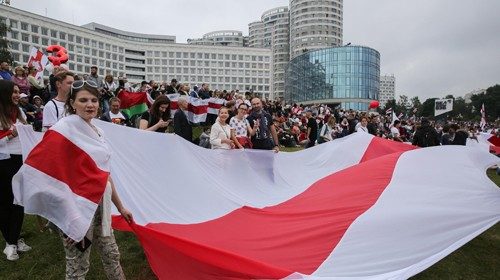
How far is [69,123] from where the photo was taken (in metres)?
2.64

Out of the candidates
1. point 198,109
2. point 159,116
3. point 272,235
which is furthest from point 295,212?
point 198,109

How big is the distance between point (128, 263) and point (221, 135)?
2893 millimetres

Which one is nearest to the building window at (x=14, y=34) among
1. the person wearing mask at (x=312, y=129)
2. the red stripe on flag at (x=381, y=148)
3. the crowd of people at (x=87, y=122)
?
the crowd of people at (x=87, y=122)

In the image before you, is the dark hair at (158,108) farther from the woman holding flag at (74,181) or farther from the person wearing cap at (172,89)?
the person wearing cap at (172,89)

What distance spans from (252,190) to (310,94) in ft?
353

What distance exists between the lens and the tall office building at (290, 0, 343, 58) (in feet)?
425

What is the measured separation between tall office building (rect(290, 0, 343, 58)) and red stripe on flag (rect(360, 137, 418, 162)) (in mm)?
124425

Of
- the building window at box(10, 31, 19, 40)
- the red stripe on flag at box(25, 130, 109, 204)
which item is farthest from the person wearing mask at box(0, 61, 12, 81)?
the building window at box(10, 31, 19, 40)

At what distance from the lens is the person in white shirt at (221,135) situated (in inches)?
255

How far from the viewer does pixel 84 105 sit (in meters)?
2.73

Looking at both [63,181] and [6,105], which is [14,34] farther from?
[63,181]

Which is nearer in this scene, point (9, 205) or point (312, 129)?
point (9, 205)

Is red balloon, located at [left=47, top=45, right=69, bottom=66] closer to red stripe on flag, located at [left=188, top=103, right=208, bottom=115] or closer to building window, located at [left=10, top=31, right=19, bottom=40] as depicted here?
red stripe on flag, located at [left=188, top=103, right=208, bottom=115]

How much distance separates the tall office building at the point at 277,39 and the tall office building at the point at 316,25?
16666 millimetres
